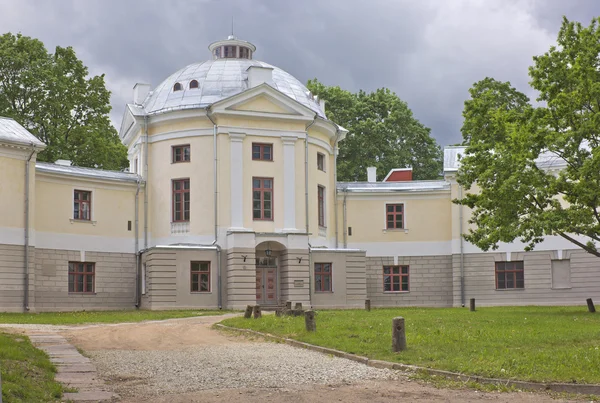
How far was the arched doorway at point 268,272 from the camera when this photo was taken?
4212 cm

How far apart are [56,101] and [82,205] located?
33.1 ft

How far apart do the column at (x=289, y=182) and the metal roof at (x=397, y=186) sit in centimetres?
522

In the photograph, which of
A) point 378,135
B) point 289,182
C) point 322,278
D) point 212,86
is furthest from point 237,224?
point 378,135

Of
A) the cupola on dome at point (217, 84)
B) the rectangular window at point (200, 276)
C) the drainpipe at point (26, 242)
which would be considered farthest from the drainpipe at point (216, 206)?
the drainpipe at point (26, 242)

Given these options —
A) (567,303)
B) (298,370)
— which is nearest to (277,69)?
(567,303)

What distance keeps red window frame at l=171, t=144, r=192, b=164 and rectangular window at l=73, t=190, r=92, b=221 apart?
4578mm

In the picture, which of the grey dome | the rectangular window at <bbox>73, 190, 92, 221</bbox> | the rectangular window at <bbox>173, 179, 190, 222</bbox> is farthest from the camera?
the grey dome

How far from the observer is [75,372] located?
1487 cm

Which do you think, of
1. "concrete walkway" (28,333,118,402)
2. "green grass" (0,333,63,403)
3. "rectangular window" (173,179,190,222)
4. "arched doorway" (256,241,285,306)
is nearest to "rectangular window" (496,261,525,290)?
"arched doorway" (256,241,285,306)

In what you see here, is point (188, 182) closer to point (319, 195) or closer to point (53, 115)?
point (319, 195)

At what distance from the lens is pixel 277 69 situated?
159ft

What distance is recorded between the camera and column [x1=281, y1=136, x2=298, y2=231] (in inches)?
1698

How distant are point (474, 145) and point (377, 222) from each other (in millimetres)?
15948

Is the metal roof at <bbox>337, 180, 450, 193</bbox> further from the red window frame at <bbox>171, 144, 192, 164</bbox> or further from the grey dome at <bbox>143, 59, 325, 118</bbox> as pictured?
the red window frame at <bbox>171, 144, 192, 164</bbox>
